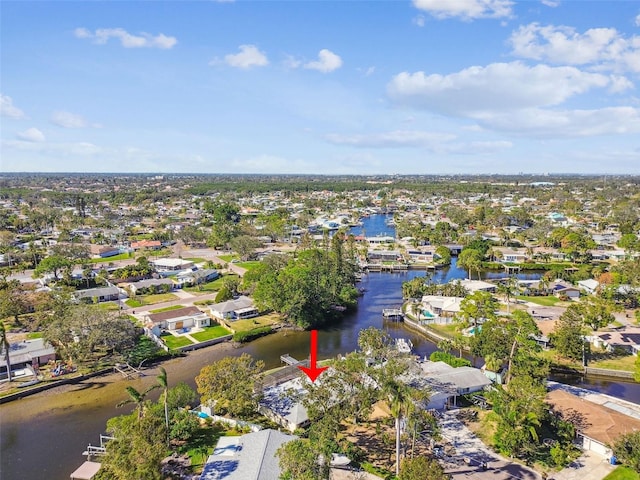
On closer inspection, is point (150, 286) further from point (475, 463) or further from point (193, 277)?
point (475, 463)

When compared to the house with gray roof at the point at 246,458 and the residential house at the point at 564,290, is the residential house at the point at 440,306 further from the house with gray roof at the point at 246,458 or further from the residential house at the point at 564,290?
the house with gray roof at the point at 246,458

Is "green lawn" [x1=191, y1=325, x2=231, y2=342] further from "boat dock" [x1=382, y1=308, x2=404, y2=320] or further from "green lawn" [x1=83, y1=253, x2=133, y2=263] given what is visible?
"green lawn" [x1=83, y1=253, x2=133, y2=263]

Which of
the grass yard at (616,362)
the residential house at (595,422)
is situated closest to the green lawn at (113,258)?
the residential house at (595,422)

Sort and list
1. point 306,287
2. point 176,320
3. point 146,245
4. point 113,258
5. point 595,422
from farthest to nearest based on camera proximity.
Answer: point 146,245 < point 113,258 < point 306,287 < point 176,320 < point 595,422

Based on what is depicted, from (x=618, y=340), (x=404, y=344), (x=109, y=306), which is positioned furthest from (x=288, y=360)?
(x=618, y=340)

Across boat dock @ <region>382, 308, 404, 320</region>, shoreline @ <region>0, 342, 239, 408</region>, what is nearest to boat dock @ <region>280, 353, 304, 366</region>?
shoreline @ <region>0, 342, 239, 408</region>

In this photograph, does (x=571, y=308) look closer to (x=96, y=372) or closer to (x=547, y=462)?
(x=547, y=462)
